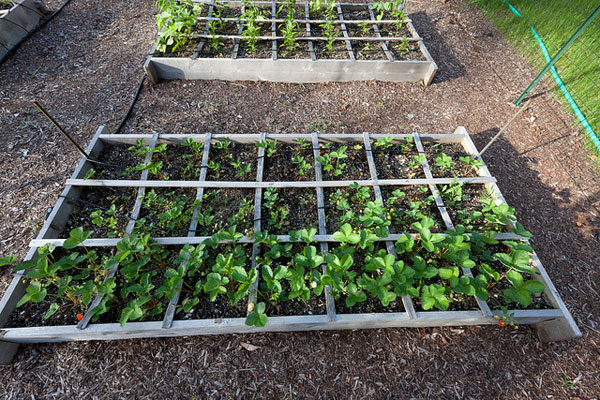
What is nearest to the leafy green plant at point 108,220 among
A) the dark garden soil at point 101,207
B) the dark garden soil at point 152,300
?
the dark garden soil at point 101,207

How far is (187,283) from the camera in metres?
2.00

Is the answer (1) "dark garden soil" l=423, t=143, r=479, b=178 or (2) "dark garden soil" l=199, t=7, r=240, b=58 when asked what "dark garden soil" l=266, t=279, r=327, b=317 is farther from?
(2) "dark garden soil" l=199, t=7, r=240, b=58

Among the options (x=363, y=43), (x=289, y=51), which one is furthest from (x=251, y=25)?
(x=363, y=43)

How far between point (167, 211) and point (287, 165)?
1.13m

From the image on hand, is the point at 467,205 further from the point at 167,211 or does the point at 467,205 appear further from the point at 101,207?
the point at 101,207

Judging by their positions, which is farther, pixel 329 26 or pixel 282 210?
pixel 329 26

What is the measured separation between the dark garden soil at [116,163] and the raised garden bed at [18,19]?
2.77 m

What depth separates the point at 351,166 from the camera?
8.77ft

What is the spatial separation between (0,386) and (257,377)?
1645mm

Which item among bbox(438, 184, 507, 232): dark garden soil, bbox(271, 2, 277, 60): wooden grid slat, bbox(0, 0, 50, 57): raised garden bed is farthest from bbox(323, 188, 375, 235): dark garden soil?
bbox(0, 0, 50, 57): raised garden bed

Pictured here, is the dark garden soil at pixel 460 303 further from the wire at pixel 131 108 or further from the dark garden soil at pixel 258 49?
the wire at pixel 131 108

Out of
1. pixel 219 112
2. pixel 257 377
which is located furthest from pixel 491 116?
pixel 257 377

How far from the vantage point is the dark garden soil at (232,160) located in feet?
8.43

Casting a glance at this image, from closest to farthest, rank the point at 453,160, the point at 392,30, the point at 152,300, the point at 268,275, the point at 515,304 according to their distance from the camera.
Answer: the point at 268,275
the point at 152,300
the point at 515,304
the point at 453,160
the point at 392,30
